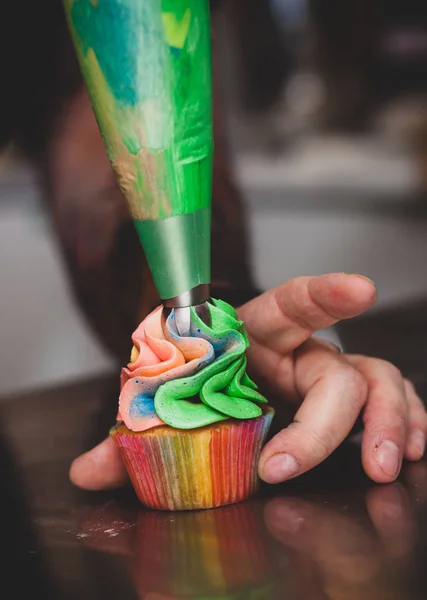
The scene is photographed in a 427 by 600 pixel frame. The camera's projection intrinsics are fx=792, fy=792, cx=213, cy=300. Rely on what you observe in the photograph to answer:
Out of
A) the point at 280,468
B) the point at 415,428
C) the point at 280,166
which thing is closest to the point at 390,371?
the point at 415,428

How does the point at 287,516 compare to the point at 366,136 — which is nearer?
the point at 287,516

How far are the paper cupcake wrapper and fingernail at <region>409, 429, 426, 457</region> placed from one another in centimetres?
13

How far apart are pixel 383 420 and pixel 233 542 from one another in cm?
17

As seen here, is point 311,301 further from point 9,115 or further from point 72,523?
point 9,115

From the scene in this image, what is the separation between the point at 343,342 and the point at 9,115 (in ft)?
1.55

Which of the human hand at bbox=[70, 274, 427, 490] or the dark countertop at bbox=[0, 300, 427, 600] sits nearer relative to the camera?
the dark countertop at bbox=[0, 300, 427, 600]

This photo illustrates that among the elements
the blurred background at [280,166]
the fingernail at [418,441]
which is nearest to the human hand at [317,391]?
the fingernail at [418,441]

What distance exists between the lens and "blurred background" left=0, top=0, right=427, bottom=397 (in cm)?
92

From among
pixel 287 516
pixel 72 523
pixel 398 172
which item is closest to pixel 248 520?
pixel 287 516

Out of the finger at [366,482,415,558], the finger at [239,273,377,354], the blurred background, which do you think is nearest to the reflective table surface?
the finger at [366,482,415,558]

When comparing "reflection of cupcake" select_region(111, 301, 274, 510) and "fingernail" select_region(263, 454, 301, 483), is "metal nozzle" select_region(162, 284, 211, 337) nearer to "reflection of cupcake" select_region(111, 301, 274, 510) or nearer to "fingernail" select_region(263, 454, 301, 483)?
"reflection of cupcake" select_region(111, 301, 274, 510)

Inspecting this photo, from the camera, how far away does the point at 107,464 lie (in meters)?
0.60

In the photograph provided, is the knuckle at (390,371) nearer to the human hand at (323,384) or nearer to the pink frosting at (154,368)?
the human hand at (323,384)

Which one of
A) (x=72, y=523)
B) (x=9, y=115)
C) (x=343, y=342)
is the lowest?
(x=343, y=342)
